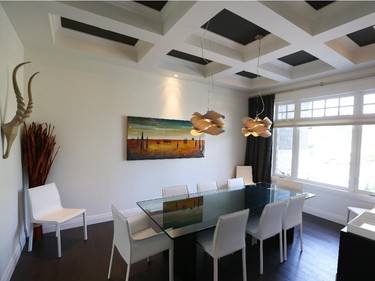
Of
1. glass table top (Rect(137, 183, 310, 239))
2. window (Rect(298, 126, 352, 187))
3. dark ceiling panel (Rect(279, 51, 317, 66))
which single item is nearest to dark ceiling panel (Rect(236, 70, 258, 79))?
dark ceiling panel (Rect(279, 51, 317, 66))

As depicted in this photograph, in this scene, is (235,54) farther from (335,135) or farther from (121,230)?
(121,230)

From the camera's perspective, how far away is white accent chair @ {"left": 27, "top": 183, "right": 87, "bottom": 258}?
7.99 ft

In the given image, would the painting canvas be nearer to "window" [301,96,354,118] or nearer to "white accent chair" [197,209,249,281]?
"white accent chair" [197,209,249,281]

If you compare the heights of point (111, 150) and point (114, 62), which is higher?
point (114, 62)

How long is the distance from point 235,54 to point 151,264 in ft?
10.2

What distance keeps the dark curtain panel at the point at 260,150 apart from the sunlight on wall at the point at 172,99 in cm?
201

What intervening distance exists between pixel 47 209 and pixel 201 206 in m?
2.11

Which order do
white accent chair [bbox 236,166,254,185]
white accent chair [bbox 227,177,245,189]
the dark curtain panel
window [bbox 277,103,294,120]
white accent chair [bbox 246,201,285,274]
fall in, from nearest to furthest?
1. white accent chair [bbox 246,201,285,274]
2. white accent chair [bbox 227,177,245,189]
3. window [bbox 277,103,294,120]
4. the dark curtain panel
5. white accent chair [bbox 236,166,254,185]

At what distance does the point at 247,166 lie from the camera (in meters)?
4.95

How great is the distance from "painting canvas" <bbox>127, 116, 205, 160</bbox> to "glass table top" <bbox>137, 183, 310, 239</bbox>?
1.22 m

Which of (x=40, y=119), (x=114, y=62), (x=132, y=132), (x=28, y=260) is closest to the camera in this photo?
(x=28, y=260)

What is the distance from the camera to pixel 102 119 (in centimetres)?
333

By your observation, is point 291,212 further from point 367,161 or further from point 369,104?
point 369,104

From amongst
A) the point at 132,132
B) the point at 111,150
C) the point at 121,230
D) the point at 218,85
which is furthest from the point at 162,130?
the point at 121,230
